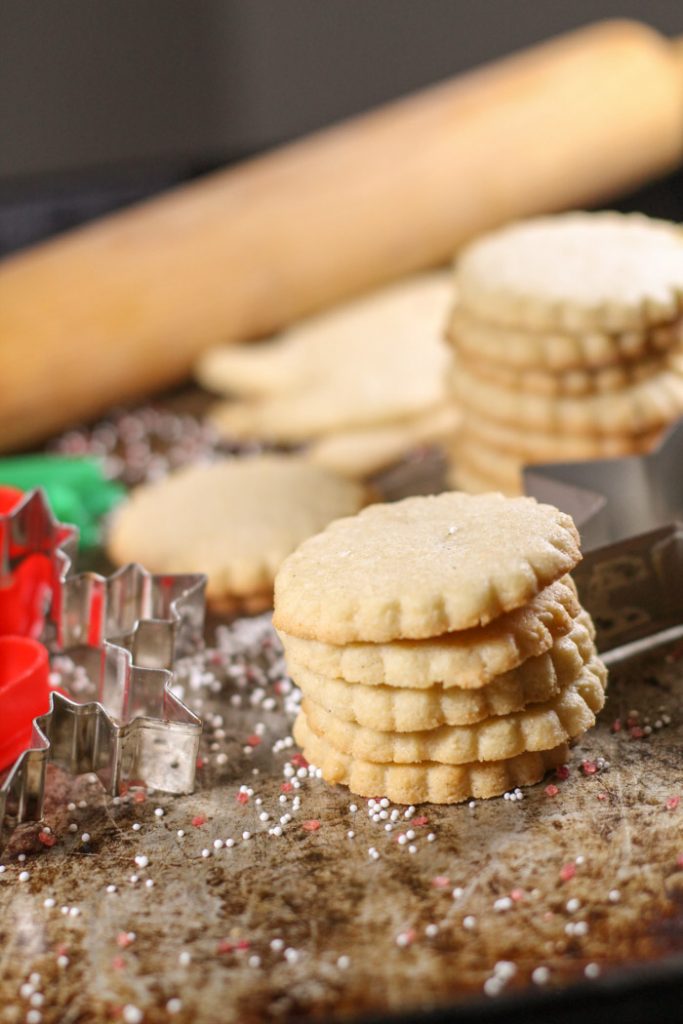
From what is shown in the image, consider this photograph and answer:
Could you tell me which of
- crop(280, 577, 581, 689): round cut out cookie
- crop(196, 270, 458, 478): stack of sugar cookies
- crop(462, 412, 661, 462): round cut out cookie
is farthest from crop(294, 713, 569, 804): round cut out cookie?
crop(196, 270, 458, 478): stack of sugar cookies

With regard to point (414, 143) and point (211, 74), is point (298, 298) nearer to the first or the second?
point (414, 143)

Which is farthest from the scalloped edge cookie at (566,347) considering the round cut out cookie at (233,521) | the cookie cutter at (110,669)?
the cookie cutter at (110,669)

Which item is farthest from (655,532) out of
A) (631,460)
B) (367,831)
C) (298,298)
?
(298,298)

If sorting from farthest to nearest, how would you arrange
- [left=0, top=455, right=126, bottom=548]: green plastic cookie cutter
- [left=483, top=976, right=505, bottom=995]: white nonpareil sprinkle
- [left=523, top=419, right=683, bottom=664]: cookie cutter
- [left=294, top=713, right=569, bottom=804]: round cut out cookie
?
1. [left=0, top=455, right=126, bottom=548]: green plastic cookie cutter
2. [left=523, top=419, right=683, bottom=664]: cookie cutter
3. [left=294, top=713, right=569, bottom=804]: round cut out cookie
4. [left=483, top=976, right=505, bottom=995]: white nonpareil sprinkle

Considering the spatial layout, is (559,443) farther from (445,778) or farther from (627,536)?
(445,778)

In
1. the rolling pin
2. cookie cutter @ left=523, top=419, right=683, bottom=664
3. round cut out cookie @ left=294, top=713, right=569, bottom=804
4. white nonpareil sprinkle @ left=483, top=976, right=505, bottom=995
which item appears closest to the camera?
white nonpareil sprinkle @ left=483, top=976, right=505, bottom=995

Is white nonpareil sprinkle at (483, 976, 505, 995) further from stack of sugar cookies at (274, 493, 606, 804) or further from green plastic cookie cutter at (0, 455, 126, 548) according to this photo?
green plastic cookie cutter at (0, 455, 126, 548)

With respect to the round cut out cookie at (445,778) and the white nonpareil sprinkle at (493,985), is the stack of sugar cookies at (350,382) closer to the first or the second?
the round cut out cookie at (445,778)
